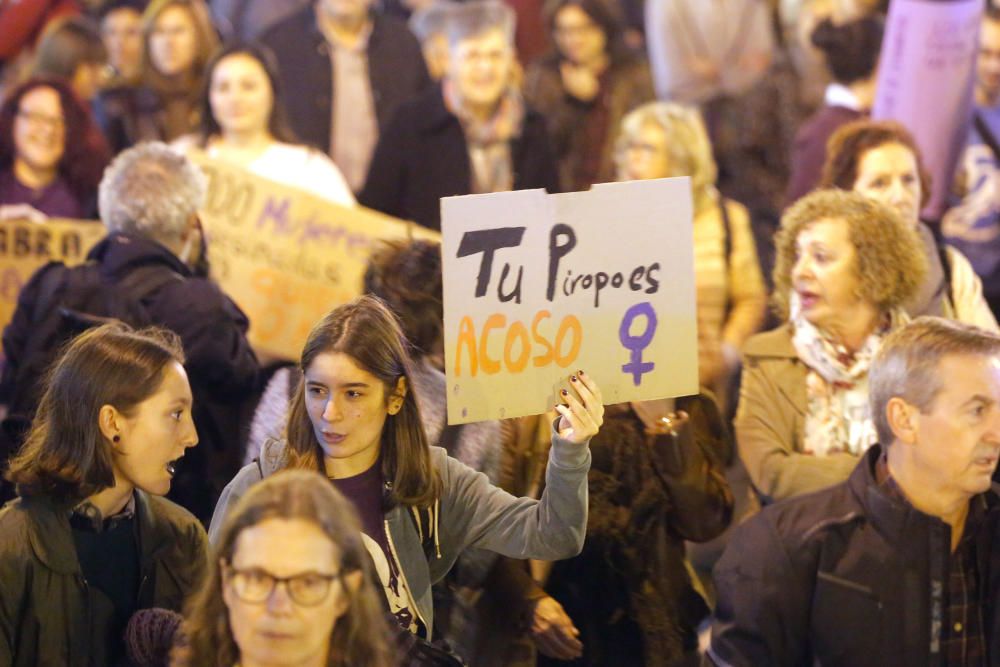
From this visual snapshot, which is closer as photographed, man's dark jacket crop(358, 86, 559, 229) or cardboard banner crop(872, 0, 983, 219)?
cardboard banner crop(872, 0, 983, 219)

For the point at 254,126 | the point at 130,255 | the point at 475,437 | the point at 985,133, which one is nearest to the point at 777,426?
the point at 475,437

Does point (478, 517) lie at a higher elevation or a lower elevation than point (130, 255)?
lower

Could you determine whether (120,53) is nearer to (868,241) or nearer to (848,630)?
(868,241)

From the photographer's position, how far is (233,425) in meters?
5.09

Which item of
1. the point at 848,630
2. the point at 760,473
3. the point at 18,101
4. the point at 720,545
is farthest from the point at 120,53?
the point at 848,630

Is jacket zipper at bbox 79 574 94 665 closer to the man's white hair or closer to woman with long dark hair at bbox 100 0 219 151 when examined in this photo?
the man's white hair

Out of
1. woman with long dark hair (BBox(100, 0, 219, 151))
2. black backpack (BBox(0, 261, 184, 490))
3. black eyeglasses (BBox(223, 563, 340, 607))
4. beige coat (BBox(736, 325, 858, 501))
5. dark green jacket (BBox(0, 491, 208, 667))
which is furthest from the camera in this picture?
woman with long dark hair (BBox(100, 0, 219, 151))

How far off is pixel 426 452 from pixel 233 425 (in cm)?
157

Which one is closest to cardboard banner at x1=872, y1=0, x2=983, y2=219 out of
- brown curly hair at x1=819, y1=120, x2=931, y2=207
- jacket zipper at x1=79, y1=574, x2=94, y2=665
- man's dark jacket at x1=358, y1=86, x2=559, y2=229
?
brown curly hair at x1=819, y1=120, x2=931, y2=207

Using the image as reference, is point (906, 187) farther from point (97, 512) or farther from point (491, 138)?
point (97, 512)

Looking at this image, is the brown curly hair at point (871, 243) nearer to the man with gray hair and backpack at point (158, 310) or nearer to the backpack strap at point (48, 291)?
the man with gray hair and backpack at point (158, 310)

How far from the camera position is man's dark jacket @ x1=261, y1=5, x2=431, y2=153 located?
7.76m

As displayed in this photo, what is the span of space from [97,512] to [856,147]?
3.02 meters

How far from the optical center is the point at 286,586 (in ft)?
9.36
